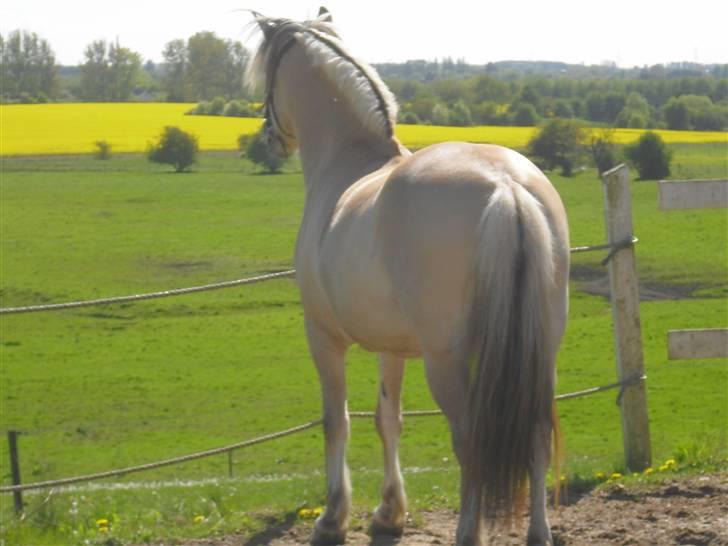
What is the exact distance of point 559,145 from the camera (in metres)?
31.2

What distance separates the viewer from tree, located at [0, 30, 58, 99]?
83.1m

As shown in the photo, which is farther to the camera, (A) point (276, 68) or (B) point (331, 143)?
(A) point (276, 68)

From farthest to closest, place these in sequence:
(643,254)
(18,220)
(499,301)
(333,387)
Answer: (18,220) → (643,254) → (333,387) → (499,301)

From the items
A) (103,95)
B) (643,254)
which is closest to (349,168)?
(643,254)

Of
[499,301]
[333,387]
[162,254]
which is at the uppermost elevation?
[499,301]

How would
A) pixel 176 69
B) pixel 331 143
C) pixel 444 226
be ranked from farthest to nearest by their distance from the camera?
pixel 176 69, pixel 331 143, pixel 444 226

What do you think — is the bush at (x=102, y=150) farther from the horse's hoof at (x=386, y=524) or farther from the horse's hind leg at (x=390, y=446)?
the horse's hoof at (x=386, y=524)

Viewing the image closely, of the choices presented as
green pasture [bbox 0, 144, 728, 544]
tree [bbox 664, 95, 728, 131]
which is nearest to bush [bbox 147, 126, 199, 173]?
green pasture [bbox 0, 144, 728, 544]

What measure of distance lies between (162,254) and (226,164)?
19921 millimetres

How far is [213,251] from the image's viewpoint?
40094 mm

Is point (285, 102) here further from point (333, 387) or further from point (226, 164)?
point (226, 164)

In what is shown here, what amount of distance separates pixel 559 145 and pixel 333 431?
26.6 meters

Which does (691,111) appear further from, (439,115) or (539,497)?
(539,497)

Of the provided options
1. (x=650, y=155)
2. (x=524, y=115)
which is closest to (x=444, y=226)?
(x=650, y=155)
